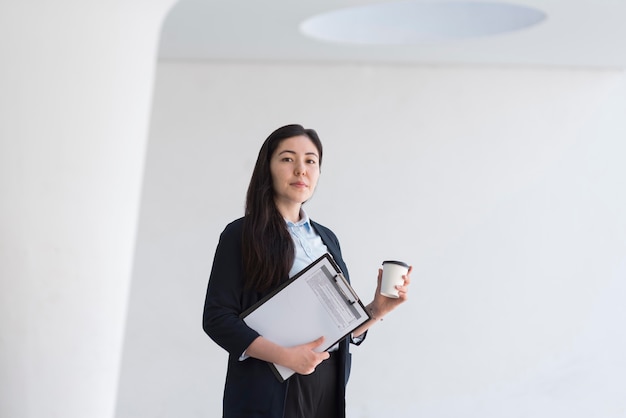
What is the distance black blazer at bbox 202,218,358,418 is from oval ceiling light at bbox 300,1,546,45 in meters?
2.43

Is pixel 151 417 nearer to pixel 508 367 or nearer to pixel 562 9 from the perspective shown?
pixel 508 367

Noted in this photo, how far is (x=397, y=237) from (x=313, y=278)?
2.88 metres

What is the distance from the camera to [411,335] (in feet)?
15.4

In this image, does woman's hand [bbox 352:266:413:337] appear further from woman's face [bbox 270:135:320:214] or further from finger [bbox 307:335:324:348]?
woman's face [bbox 270:135:320:214]

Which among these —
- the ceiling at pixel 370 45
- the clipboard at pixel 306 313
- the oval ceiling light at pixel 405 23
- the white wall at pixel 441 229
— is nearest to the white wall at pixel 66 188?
the ceiling at pixel 370 45

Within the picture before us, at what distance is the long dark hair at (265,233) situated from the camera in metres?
1.90

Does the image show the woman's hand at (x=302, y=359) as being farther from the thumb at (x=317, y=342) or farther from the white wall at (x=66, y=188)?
the white wall at (x=66, y=188)

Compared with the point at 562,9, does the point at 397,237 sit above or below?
below

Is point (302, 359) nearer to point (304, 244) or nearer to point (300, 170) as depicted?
point (304, 244)

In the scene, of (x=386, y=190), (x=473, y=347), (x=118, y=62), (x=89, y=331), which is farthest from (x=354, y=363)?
(x=118, y=62)

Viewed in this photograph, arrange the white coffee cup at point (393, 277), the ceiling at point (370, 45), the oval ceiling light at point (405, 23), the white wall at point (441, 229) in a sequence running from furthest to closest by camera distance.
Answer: the white wall at point (441, 229) → the oval ceiling light at point (405, 23) → the ceiling at point (370, 45) → the white coffee cup at point (393, 277)

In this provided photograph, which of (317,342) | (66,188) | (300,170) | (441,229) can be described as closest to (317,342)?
(317,342)

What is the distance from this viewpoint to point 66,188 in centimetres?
288

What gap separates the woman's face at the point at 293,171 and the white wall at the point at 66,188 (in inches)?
43.7
